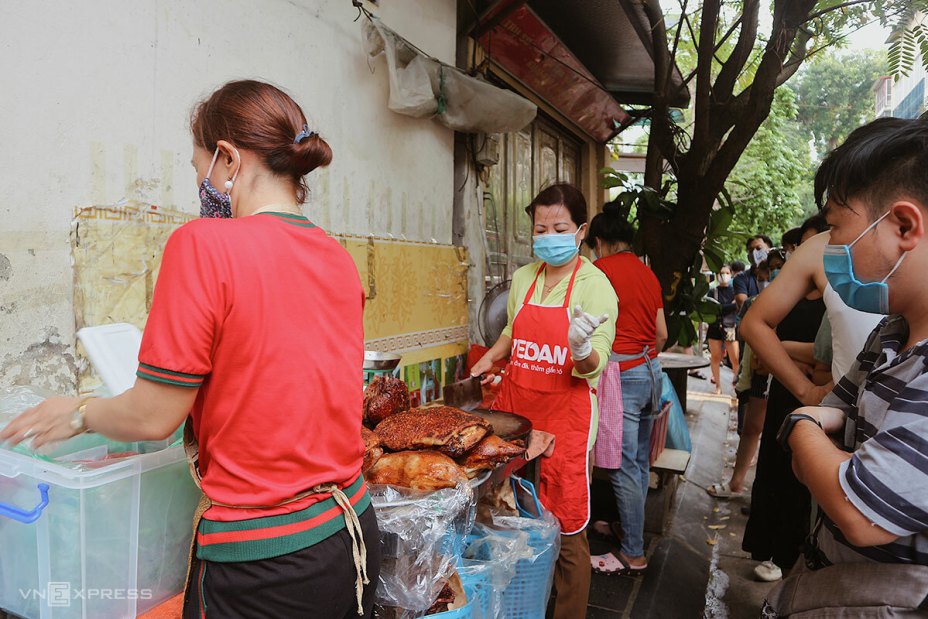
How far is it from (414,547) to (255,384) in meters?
0.95

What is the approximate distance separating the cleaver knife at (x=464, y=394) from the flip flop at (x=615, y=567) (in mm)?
1389

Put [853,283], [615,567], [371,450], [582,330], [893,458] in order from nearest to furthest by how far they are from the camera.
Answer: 1. [893,458]
2. [853,283]
3. [371,450]
4. [582,330]
5. [615,567]

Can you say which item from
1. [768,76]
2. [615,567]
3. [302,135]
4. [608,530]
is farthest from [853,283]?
[768,76]

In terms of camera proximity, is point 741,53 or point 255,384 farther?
point 741,53

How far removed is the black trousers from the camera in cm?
128

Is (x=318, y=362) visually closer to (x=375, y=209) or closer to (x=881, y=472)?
(x=881, y=472)

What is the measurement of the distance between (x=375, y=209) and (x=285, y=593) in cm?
275

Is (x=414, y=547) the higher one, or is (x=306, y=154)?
(x=306, y=154)

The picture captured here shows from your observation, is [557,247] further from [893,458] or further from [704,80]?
[704,80]

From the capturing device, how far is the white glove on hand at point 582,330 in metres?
2.51

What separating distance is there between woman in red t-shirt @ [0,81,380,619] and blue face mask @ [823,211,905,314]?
1137mm

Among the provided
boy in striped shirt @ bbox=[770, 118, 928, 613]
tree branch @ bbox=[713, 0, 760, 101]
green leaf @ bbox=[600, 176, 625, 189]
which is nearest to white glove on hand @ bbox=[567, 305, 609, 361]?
boy in striped shirt @ bbox=[770, 118, 928, 613]

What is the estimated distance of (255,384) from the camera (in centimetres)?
125

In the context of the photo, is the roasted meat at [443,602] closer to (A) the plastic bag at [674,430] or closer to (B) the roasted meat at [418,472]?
(B) the roasted meat at [418,472]
